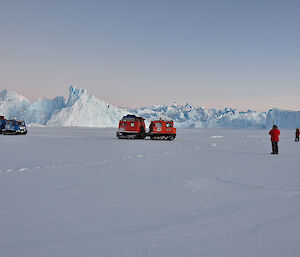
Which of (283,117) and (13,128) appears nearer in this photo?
(13,128)

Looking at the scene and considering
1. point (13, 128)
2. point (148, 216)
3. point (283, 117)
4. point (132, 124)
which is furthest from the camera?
point (283, 117)

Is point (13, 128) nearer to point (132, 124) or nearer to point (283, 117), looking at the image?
point (132, 124)

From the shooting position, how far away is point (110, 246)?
3.08 metres

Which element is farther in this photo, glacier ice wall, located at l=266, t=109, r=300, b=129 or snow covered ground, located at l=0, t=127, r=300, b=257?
glacier ice wall, located at l=266, t=109, r=300, b=129

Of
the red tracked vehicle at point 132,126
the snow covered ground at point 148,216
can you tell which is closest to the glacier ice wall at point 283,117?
the red tracked vehicle at point 132,126

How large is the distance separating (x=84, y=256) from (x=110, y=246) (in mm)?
313

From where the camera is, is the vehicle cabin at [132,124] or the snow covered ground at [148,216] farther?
the vehicle cabin at [132,124]

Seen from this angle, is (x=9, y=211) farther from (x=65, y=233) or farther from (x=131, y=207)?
(x=131, y=207)

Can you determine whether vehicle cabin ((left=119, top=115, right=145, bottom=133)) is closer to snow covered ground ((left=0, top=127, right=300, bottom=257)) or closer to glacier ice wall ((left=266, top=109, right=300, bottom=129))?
snow covered ground ((left=0, top=127, right=300, bottom=257))

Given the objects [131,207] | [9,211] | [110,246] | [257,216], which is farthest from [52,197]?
[257,216]

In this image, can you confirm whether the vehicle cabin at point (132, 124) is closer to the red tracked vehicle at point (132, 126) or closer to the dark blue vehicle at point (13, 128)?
the red tracked vehicle at point (132, 126)

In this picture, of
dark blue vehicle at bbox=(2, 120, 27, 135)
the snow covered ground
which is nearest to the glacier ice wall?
dark blue vehicle at bbox=(2, 120, 27, 135)

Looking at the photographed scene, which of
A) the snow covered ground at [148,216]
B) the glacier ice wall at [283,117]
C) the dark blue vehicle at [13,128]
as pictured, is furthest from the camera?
the glacier ice wall at [283,117]

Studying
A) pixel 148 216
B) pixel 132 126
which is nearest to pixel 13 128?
pixel 132 126
